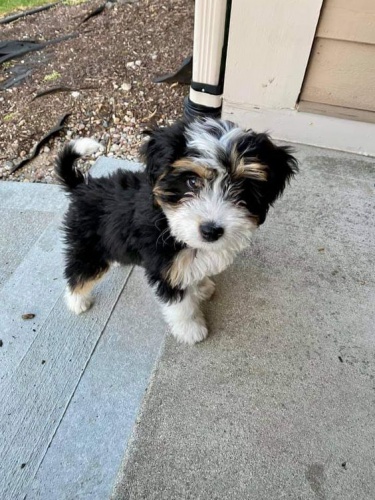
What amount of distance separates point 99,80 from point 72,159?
10.1 ft

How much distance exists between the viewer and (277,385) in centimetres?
219

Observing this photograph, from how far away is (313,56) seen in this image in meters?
3.30

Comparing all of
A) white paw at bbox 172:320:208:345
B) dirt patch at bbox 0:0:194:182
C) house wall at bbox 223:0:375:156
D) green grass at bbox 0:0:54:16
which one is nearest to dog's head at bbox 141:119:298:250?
white paw at bbox 172:320:208:345

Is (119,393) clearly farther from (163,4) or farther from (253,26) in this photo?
(163,4)

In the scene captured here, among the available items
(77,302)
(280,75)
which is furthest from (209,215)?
(280,75)

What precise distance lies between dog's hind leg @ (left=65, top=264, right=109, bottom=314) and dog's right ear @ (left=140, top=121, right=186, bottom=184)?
845 millimetres

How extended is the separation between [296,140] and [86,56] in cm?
317

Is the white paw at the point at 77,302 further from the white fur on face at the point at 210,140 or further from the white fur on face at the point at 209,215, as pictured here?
the white fur on face at the point at 210,140

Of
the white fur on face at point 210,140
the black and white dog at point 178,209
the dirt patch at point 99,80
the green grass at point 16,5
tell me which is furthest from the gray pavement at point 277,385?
the green grass at point 16,5

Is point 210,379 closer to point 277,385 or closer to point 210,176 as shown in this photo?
point 277,385

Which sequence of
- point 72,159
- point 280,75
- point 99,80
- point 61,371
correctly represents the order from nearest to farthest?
1. point 72,159
2. point 61,371
3. point 280,75
4. point 99,80

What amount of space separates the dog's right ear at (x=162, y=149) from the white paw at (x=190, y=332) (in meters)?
0.94

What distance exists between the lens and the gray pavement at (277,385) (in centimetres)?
186

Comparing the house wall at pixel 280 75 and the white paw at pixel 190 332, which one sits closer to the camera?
the white paw at pixel 190 332
